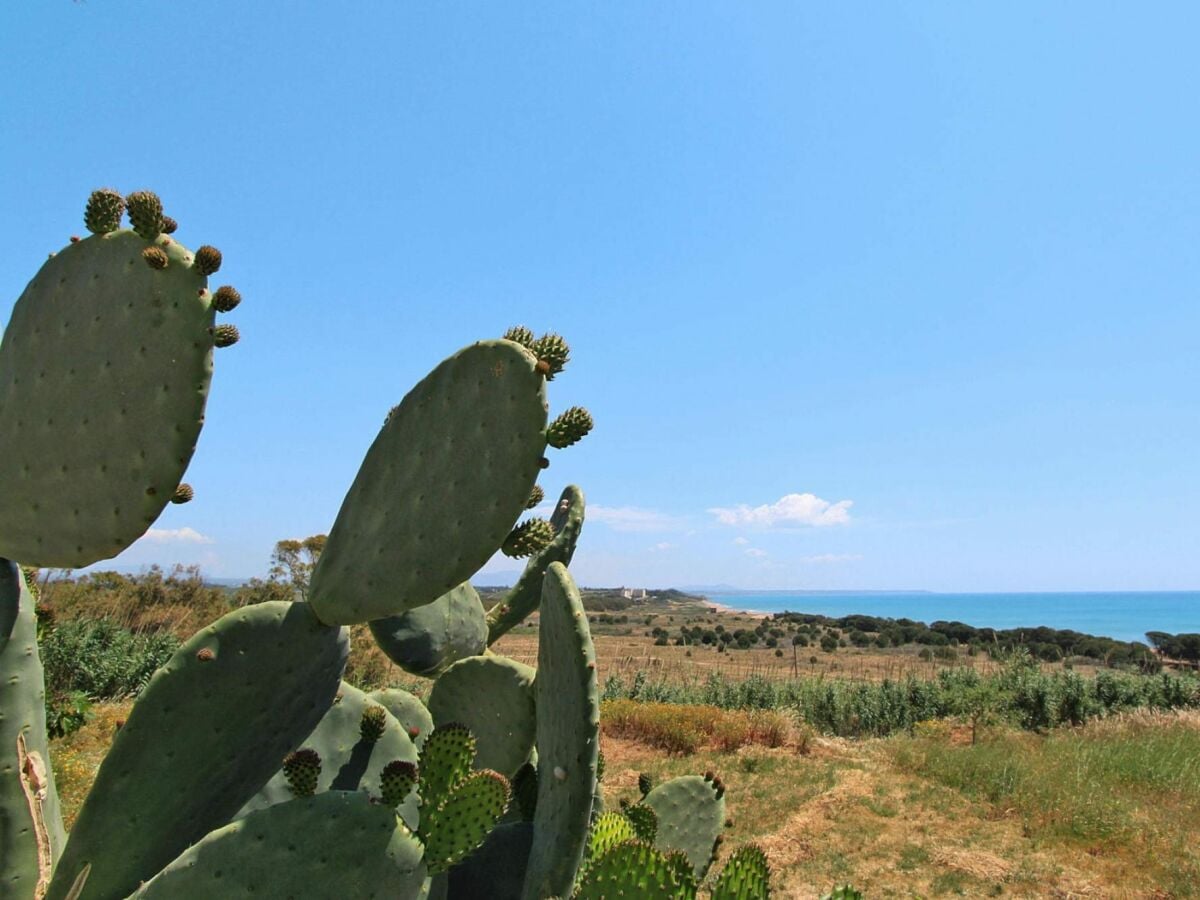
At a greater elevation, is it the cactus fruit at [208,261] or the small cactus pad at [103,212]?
the small cactus pad at [103,212]

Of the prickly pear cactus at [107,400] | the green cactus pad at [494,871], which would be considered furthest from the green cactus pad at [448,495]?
the green cactus pad at [494,871]

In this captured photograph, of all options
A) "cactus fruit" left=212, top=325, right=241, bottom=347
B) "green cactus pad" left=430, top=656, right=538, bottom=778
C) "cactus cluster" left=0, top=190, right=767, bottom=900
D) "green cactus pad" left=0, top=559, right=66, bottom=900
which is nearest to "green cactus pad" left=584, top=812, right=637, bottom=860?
"cactus cluster" left=0, top=190, right=767, bottom=900

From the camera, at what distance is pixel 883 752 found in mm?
11570

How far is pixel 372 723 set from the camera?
6.01ft

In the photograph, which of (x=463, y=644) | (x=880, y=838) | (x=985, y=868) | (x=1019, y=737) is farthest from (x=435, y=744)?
(x=1019, y=737)

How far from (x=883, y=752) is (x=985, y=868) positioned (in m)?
5.06

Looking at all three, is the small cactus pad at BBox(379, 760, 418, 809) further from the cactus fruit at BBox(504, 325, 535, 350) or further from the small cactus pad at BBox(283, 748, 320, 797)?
the cactus fruit at BBox(504, 325, 535, 350)

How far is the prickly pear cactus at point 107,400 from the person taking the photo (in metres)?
1.55

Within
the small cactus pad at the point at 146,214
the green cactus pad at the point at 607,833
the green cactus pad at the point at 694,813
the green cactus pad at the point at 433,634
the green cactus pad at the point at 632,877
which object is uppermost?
the small cactus pad at the point at 146,214

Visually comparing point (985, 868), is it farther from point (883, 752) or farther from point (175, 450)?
point (175, 450)

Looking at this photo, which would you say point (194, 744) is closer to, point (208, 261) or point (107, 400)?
point (107, 400)

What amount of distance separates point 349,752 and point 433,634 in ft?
1.63

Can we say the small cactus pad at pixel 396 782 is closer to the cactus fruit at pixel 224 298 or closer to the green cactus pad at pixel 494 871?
the green cactus pad at pixel 494 871

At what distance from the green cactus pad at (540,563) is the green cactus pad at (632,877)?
1022 millimetres
